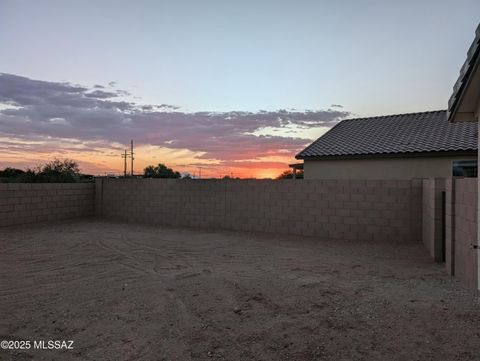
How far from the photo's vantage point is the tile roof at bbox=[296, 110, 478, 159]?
512 inches

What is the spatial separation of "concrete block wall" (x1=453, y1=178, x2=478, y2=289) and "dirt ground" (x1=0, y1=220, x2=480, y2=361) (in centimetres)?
31

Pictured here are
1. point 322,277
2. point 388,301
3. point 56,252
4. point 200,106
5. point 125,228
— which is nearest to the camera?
point 388,301

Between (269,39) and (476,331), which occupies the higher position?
(269,39)

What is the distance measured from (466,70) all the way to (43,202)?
13.2m

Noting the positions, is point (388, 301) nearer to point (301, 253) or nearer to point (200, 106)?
point (301, 253)

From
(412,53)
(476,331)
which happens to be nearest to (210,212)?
(412,53)

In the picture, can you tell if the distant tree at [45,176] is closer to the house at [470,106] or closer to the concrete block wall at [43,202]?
the concrete block wall at [43,202]

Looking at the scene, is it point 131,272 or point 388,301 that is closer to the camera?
point 388,301

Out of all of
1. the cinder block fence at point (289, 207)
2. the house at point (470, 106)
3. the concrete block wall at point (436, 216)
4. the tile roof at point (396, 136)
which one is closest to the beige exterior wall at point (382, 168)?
the tile roof at point (396, 136)

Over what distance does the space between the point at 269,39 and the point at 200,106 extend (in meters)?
5.21

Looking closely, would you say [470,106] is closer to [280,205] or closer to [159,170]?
[280,205]

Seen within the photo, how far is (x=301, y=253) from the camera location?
794 centimetres

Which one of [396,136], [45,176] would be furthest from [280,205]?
[45,176]

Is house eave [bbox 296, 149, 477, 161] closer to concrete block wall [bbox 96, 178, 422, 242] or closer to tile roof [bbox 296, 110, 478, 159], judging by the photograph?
tile roof [bbox 296, 110, 478, 159]
